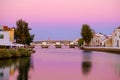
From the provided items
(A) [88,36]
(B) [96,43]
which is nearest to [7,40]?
→ (A) [88,36]

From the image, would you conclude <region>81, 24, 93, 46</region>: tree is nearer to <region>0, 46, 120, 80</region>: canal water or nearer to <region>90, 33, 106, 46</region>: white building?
<region>90, 33, 106, 46</region>: white building

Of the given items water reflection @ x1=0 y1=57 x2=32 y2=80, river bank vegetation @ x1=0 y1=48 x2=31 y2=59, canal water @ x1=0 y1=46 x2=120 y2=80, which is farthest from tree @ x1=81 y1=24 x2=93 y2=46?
water reflection @ x1=0 y1=57 x2=32 y2=80

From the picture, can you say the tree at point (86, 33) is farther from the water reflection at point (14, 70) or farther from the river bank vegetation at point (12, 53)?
the water reflection at point (14, 70)

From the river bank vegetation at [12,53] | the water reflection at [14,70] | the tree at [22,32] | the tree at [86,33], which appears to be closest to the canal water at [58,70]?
the water reflection at [14,70]

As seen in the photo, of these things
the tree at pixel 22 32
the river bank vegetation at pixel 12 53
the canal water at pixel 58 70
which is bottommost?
→ the canal water at pixel 58 70

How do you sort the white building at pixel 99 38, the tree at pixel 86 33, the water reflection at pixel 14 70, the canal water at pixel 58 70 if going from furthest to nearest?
the white building at pixel 99 38 → the tree at pixel 86 33 → the canal water at pixel 58 70 → the water reflection at pixel 14 70

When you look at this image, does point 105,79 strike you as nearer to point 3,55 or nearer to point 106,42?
point 3,55

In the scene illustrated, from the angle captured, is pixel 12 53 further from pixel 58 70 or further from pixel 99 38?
pixel 99 38

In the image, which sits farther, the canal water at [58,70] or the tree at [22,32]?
the tree at [22,32]

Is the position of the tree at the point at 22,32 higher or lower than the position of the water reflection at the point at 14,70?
higher

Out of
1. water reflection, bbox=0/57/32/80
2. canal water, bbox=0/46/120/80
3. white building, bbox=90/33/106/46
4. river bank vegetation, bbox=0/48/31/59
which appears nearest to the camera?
water reflection, bbox=0/57/32/80

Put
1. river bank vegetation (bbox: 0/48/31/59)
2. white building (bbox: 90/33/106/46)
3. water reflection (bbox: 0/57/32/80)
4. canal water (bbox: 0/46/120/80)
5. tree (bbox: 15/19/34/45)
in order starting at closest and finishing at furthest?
water reflection (bbox: 0/57/32/80)
canal water (bbox: 0/46/120/80)
river bank vegetation (bbox: 0/48/31/59)
tree (bbox: 15/19/34/45)
white building (bbox: 90/33/106/46)

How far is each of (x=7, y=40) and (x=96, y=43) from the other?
9607cm

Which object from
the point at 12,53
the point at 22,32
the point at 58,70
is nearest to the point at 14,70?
the point at 58,70
